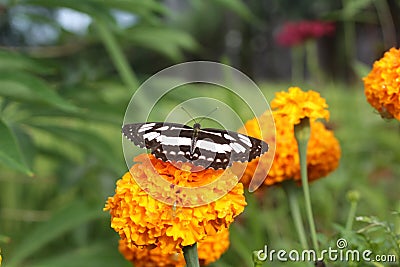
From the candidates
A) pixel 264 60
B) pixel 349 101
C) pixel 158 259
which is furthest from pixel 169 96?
pixel 264 60

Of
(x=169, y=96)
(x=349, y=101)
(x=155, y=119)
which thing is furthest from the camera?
(x=349, y=101)

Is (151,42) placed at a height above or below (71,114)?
above

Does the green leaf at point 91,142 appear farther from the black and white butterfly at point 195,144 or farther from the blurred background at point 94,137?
A: the black and white butterfly at point 195,144

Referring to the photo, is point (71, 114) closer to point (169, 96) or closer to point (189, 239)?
point (169, 96)

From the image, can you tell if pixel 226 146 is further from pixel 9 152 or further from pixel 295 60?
pixel 295 60

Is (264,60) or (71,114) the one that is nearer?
(71,114)

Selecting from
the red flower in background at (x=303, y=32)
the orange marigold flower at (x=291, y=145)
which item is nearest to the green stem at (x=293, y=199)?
the orange marigold flower at (x=291, y=145)

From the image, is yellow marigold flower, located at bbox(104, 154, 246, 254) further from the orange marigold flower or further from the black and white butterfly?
the orange marigold flower

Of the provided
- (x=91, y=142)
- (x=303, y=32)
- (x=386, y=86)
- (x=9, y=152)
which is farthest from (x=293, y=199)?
(x=303, y=32)
